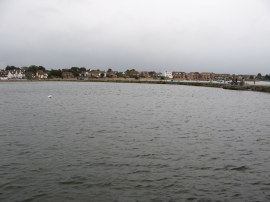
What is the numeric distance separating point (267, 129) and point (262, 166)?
12.6 meters

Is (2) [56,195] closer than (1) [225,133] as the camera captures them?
Yes

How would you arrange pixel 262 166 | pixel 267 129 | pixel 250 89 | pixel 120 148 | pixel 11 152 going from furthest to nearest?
1. pixel 250 89
2. pixel 267 129
3. pixel 120 148
4. pixel 11 152
5. pixel 262 166

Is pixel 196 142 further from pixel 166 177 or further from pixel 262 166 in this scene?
pixel 166 177

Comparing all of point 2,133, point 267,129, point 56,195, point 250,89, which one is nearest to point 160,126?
point 267,129

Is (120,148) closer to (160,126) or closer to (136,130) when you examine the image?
(136,130)

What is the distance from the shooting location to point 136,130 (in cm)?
2600

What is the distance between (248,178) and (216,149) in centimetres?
531

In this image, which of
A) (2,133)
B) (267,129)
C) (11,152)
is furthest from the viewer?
(267,129)

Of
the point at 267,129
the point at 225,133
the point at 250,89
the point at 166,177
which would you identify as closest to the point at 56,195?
the point at 166,177

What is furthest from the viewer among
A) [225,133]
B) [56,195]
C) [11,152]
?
[225,133]

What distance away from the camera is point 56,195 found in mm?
12000

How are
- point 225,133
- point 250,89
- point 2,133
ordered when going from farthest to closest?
point 250,89 < point 225,133 < point 2,133

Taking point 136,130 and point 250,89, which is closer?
point 136,130

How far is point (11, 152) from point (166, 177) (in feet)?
28.2
